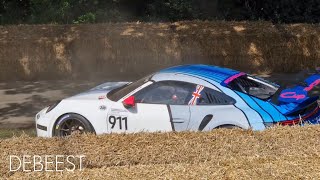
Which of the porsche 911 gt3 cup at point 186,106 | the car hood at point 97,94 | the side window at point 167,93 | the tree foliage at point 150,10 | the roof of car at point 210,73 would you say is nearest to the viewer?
the porsche 911 gt3 cup at point 186,106

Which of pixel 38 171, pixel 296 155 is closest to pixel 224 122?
pixel 296 155

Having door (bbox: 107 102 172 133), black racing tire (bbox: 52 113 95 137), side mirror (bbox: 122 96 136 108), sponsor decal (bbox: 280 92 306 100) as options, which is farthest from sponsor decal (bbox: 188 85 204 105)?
black racing tire (bbox: 52 113 95 137)

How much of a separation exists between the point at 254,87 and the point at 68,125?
3.05m

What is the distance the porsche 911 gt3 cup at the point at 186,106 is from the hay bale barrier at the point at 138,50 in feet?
23.7

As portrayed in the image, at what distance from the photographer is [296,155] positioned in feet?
14.3

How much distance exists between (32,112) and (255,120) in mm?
5724

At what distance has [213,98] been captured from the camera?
24.7 ft

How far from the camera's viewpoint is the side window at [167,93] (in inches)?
300

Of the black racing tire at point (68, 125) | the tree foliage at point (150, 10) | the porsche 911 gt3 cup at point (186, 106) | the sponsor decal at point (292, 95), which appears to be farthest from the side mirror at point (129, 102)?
the tree foliage at point (150, 10)

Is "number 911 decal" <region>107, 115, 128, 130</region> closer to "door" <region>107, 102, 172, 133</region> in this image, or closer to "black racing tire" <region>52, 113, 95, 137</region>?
"door" <region>107, 102, 172, 133</region>

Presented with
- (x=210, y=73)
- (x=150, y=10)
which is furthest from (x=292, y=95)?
(x=150, y=10)

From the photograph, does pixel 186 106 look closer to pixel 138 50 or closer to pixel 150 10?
pixel 138 50

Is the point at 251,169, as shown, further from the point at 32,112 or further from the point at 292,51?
the point at 292,51

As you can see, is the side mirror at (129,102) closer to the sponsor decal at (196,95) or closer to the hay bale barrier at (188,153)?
the sponsor decal at (196,95)
